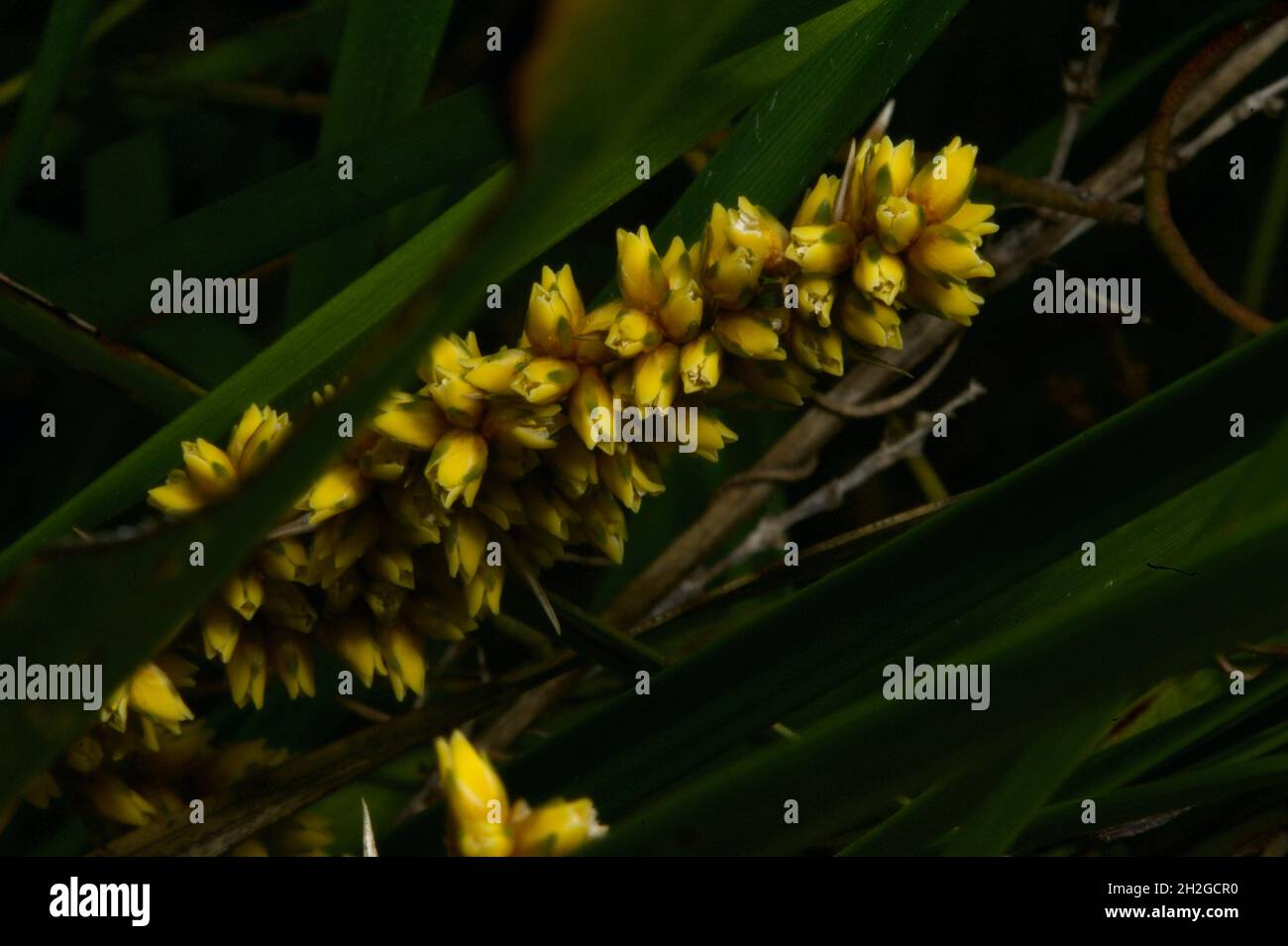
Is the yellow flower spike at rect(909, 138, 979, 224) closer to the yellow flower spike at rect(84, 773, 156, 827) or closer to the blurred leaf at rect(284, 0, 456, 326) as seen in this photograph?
the blurred leaf at rect(284, 0, 456, 326)

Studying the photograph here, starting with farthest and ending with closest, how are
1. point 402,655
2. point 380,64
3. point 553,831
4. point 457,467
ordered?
point 380,64, point 402,655, point 457,467, point 553,831

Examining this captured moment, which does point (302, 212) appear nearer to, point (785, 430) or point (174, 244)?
point (174, 244)

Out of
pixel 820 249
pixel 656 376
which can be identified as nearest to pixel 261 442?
pixel 656 376

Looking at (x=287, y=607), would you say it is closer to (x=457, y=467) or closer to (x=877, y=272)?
(x=457, y=467)

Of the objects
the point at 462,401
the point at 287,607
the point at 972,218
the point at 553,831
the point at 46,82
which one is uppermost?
the point at 46,82

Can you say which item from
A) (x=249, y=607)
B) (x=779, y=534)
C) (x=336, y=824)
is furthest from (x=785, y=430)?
(x=249, y=607)

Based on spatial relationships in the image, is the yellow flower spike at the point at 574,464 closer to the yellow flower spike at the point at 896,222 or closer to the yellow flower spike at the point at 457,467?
the yellow flower spike at the point at 457,467

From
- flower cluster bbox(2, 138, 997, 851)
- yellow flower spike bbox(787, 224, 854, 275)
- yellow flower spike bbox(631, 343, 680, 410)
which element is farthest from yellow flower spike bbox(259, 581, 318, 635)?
yellow flower spike bbox(787, 224, 854, 275)
